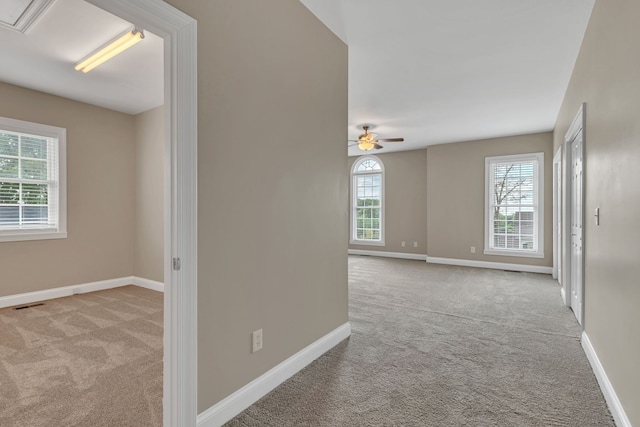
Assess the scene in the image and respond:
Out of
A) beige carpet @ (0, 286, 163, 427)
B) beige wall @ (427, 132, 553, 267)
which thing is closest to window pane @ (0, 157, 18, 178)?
beige carpet @ (0, 286, 163, 427)

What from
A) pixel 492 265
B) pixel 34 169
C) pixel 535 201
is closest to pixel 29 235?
pixel 34 169

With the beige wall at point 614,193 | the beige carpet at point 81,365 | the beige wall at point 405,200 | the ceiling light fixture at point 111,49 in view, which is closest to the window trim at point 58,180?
the beige carpet at point 81,365

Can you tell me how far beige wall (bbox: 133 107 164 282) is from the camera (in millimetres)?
4848

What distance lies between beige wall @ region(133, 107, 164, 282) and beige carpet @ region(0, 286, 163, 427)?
3.36ft

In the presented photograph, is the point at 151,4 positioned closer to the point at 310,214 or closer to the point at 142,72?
the point at 310,214

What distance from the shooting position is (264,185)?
2129 millimetres

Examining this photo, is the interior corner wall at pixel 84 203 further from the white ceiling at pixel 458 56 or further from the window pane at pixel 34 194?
the white ceiling at pixel 458 56

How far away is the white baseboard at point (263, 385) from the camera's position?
1.79 m

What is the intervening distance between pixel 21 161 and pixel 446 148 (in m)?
7.32

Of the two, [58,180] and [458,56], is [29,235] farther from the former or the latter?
[458,56]

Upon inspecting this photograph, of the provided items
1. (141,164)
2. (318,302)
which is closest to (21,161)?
(141,164)

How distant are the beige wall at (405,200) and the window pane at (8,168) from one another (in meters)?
7.03

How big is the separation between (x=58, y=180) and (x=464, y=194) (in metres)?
7.11

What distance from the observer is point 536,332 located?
3.23m
